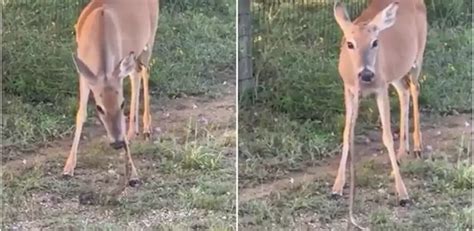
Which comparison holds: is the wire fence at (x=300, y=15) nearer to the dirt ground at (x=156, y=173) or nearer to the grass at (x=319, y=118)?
the grass at (x=319, y=118)

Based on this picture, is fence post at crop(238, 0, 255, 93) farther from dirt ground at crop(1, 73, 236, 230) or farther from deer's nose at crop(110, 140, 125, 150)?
deer's nose at crop(110, 140, 125, 150)

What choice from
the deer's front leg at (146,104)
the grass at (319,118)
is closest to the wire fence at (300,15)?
the grass at (319,118)

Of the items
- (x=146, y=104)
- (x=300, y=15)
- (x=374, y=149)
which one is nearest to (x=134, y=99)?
(x=146, y=104)

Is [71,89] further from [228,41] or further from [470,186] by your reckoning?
[470,186]

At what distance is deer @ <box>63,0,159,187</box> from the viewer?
2078mm

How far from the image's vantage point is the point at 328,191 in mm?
2107

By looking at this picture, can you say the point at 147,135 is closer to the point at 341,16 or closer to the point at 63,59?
the point at 63,59

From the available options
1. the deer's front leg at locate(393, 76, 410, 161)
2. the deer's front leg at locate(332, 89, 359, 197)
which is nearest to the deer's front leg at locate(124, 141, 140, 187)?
the deer's front leg at locate(332, 89, 359, 197)

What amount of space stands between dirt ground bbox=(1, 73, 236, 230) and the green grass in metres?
0.03

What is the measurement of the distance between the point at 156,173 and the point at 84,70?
241mm

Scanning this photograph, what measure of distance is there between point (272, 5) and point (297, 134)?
0.25 meters

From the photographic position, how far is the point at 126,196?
211 centimetres

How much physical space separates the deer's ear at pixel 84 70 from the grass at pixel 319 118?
29cm

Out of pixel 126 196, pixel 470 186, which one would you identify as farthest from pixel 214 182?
pixel 470 186
